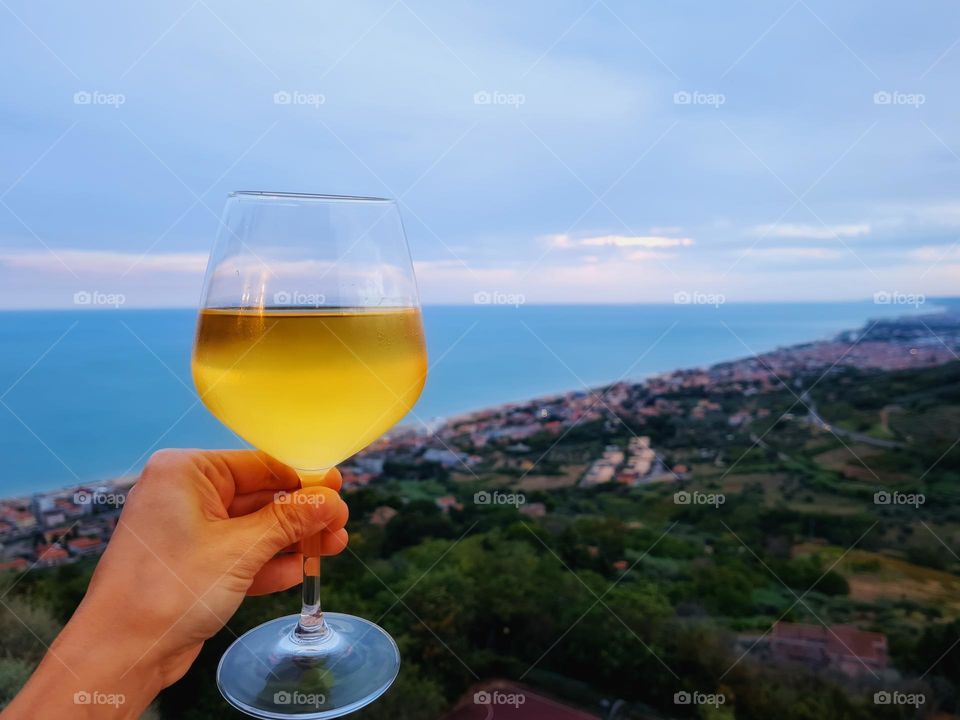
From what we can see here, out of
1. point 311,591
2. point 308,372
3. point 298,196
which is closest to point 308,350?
point 308,372

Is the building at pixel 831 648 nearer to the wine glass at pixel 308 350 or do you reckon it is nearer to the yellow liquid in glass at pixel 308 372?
the wine glass at pixel 308 350

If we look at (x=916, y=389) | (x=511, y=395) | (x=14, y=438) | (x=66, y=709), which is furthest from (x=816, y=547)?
(x=14, y=438)

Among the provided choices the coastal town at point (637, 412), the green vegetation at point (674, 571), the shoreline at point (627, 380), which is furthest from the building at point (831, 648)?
Result: the shoreline at point (627, 380)

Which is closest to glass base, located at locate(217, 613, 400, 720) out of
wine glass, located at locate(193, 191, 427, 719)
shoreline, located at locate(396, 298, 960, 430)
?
wine glass, located at locate(193, 191, 427, 719)

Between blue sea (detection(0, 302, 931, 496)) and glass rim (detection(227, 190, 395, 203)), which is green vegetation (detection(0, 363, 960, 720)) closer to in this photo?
blue sea (detection(0, 302, 931, 496))

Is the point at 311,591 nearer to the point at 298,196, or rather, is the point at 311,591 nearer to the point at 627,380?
the point at 298,196

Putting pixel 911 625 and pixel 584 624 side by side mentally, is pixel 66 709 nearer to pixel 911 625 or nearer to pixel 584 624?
pixel 584 624
